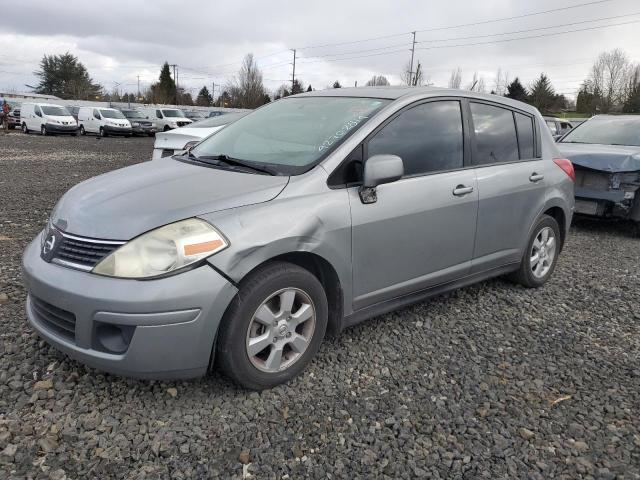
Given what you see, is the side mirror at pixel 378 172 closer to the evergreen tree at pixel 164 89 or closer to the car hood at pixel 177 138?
the car hood at pixel 177 138

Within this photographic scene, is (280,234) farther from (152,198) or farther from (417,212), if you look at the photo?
(417,212)

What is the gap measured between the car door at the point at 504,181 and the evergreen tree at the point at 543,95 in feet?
188

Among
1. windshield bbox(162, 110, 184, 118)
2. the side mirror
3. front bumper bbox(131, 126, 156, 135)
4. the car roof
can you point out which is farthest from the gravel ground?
windshield bbox(162, 110, 184, 118)

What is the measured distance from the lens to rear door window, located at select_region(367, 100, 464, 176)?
130 inches

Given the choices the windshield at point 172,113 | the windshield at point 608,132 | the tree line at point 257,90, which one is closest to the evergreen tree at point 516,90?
the tree line at point 257,90

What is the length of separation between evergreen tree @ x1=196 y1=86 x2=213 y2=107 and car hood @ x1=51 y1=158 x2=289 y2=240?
79.1 metres

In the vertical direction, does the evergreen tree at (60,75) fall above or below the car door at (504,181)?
above

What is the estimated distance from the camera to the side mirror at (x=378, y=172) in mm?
2943

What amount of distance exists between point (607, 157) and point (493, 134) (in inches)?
147

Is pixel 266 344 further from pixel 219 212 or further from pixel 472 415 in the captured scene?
pixel 472 415

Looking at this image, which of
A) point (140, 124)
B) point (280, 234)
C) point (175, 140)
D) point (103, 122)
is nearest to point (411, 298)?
point (280, 234)

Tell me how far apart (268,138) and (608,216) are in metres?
5.52

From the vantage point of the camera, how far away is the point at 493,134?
4.10 m

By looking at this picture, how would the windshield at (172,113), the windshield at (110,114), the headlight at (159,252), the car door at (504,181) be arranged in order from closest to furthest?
the headlight at (159,252), the car door at (504,181), the windshield at (110,114), the windshield at (172,113)
